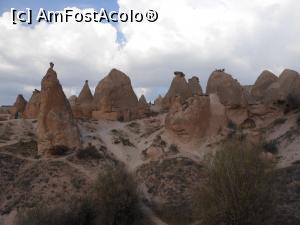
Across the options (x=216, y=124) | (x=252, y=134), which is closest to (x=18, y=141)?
(x=216, y=124)

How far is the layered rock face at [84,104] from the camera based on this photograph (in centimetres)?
4600

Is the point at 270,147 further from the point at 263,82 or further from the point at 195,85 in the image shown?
the point at 195,85

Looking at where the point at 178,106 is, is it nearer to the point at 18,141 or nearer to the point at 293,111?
the point at 293,111

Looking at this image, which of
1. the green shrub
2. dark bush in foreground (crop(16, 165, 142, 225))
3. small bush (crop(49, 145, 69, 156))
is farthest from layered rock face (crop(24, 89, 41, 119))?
the green shrub

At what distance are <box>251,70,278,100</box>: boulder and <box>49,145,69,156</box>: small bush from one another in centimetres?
1993

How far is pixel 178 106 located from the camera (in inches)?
1502

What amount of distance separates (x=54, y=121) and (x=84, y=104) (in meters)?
13.1

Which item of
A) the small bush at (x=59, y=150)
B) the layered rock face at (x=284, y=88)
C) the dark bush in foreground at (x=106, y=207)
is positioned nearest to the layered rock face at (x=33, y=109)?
the small bush at (x=59, y=150)

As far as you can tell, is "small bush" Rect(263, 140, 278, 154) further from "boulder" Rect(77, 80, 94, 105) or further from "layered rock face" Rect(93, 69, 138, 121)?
"boulder" Rect(77, 80, 94, 105)

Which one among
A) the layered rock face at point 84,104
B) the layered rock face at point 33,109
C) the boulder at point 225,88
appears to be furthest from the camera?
the layered rock face at point 84,104

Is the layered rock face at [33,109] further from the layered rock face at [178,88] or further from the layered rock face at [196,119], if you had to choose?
the layered rock face at [196,119]

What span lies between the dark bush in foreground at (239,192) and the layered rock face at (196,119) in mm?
14569

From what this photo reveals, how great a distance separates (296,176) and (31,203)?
625 inches

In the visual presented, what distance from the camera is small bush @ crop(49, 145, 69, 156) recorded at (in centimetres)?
3453
